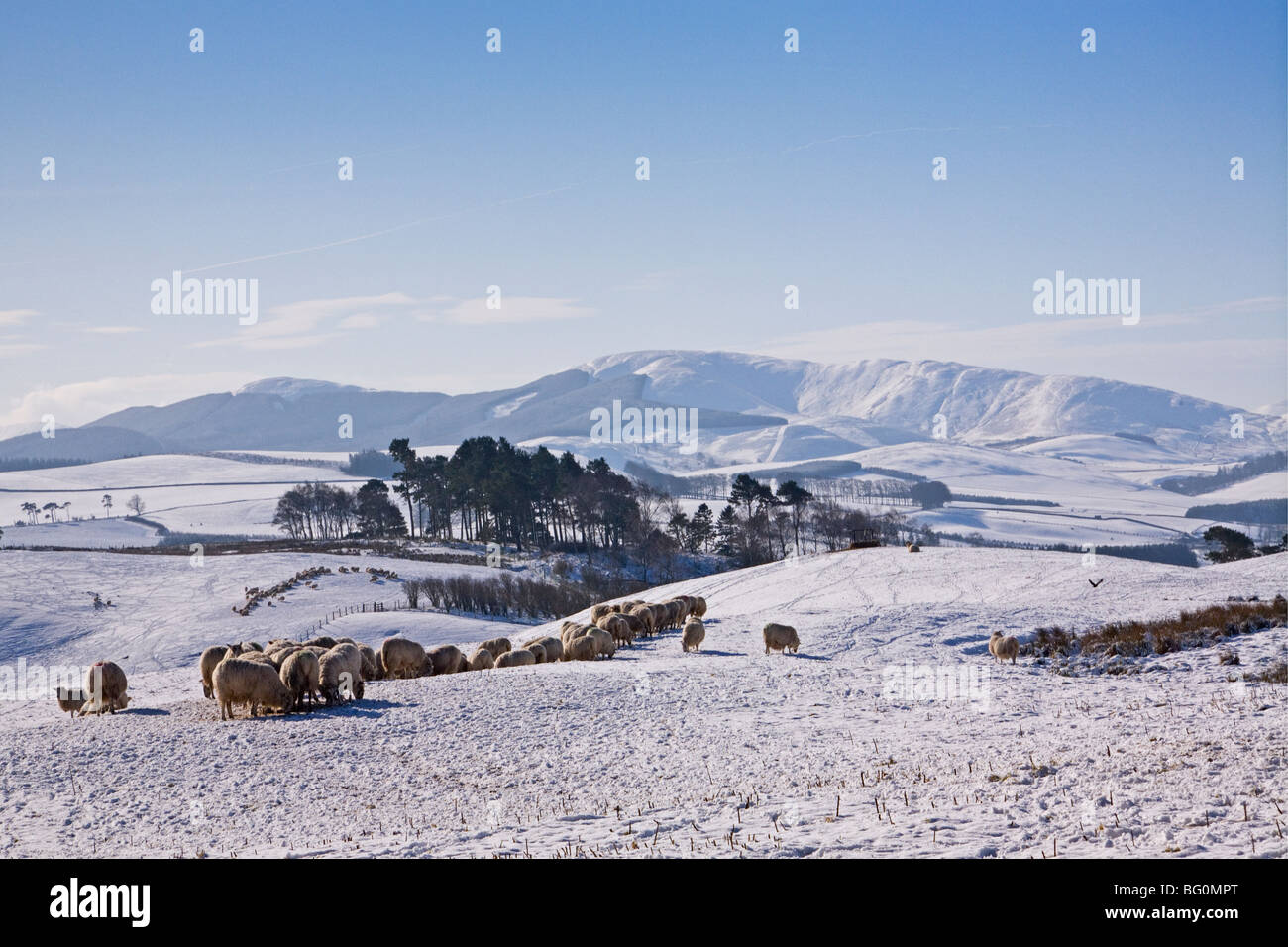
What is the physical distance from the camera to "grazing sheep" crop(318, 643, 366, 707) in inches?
1047

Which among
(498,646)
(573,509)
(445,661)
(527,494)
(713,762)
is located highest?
(527,494)

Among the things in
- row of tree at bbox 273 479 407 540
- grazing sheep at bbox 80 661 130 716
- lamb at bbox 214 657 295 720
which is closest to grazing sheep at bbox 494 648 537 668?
lamb at bbox 214 657 295 720

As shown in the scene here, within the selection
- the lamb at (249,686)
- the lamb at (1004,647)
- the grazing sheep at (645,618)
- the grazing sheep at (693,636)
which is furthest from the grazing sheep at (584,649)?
the lamb at (1004,647)

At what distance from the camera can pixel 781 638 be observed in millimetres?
36688

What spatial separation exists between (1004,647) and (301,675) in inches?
898

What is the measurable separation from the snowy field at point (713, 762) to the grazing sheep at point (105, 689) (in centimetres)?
236

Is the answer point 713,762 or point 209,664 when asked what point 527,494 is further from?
point 713,762

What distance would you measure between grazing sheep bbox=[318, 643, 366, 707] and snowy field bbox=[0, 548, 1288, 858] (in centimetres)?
90

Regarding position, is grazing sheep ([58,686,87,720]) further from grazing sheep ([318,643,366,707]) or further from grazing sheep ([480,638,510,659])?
grazing sheep ([480,638,510,659])

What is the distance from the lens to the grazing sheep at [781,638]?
36672 mm

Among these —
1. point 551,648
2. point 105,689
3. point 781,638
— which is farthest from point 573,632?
point 105,689

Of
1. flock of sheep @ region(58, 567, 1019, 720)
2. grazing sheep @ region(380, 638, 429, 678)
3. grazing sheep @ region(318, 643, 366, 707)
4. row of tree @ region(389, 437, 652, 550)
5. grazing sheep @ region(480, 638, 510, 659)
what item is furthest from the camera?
row of tree @ region(389, 437, 652, 550)

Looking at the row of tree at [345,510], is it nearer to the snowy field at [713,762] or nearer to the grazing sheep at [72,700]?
the snowy field at [713,762]
